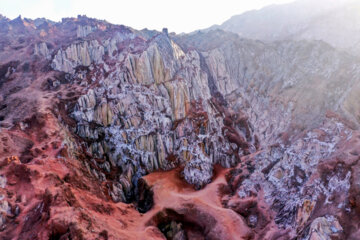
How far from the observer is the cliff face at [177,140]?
2550 centimetres

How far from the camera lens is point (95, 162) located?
40.2 m

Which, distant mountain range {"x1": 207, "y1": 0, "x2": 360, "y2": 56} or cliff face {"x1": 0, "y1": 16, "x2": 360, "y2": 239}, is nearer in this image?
cliff face {"x1": 0, "y1": 16, "x2": 360, "y2": 239}

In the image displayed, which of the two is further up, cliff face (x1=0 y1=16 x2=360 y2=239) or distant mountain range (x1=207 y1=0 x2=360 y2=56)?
distant mountain range (x1=207 y1=0 x2=360 y2=56)

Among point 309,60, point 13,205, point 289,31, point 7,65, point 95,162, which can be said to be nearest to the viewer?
point 13,205

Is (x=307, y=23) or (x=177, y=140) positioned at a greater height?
(x=307, y=23)

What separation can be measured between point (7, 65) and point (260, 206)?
75412 millimetres

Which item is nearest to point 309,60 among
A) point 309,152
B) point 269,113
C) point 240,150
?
point 269,113

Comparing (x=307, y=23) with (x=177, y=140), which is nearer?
(x=177, y=140)

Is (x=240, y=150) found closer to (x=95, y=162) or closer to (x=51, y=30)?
(x=95, y=162)

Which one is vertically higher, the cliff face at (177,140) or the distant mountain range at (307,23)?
the distant mountain range at (307,23)

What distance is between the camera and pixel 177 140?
47.5 metres

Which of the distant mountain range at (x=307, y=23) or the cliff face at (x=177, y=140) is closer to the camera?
the cliff face at (x=177, y=140)

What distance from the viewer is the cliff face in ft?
83.7

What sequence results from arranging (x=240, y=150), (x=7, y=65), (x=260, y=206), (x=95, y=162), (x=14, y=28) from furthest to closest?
(x=14, y=28)
(x=7, y=65)
(x=240, y=150)
(x=95, y=162)
(x=260, y=206)
